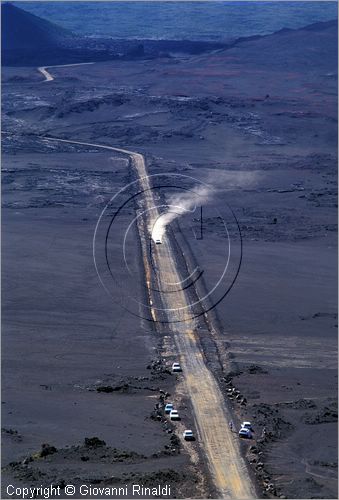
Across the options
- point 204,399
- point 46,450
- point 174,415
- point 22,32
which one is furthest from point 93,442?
point 22,32

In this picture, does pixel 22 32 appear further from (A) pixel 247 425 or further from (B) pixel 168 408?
(A) pixel 247 425

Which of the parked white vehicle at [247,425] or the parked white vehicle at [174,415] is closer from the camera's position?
the parked white vehicle at [247,425]

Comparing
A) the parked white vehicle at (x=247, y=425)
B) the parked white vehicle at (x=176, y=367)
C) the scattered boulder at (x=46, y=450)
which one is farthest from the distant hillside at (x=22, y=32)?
the scattered boulder at (x=46, y=450)

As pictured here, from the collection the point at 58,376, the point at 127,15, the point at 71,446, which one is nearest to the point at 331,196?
the point at 58,376

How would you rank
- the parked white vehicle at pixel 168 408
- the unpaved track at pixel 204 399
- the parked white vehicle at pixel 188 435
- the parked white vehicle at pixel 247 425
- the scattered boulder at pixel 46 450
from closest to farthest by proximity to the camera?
the unpaved track at pixel 204 399
the scattered boulder at pixel 46 450
the parked white vehicle at pixel 188 435
the parked white vehicle at pixel 247 425
the parked white vehicle at pixel 168 408

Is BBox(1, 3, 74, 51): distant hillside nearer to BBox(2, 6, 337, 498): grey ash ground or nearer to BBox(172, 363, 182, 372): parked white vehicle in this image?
BBox(2, 6, 337, 498): grey ash ground

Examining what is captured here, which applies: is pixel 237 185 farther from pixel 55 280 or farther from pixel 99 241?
pixel 55 280

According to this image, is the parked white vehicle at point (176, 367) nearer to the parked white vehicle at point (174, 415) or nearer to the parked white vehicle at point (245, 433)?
the parked white vehicle at point (174, 415)
